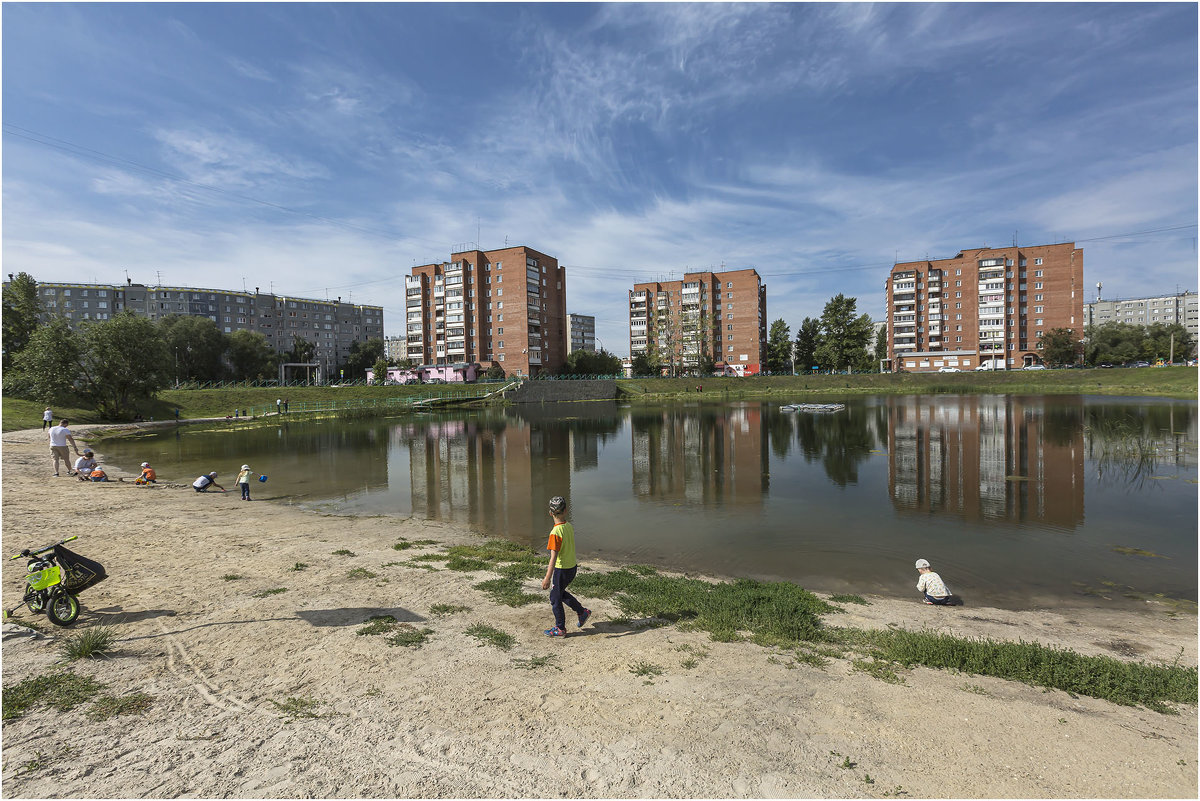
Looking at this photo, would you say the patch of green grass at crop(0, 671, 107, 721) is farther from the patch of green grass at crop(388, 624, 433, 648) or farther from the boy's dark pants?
the boy's dark pants

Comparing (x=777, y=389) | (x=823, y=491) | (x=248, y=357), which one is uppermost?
(x=248, y=357)

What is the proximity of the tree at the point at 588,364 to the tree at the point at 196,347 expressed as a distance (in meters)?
67.9

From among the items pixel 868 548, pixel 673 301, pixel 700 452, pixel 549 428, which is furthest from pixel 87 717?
pixel 673 301

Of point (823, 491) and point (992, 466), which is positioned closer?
point (823, 491)

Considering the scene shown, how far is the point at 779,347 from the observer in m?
120

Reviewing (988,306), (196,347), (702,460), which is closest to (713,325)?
(988,306)

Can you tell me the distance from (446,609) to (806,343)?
12743 centimetres

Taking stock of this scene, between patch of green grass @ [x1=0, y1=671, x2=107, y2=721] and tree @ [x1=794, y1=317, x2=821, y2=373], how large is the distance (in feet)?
412

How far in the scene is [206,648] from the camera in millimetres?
6734

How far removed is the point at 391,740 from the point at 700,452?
27.0m

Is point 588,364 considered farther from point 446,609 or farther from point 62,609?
point 62,609


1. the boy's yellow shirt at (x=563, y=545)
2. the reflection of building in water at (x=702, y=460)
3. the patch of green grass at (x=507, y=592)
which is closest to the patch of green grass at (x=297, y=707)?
the boy's yellow shirt at (x=563, y=545)

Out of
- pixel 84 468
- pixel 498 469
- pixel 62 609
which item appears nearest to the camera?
pixel 62 609

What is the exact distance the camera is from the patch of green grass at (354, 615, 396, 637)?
7449 mm
